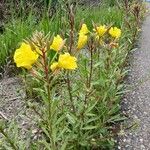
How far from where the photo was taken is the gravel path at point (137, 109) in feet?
10.2

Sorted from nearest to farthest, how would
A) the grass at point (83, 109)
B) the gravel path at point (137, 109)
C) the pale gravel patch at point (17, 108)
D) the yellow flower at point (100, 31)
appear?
the grass at point (83, 109), the yellow flower at point (100, 31), the gravel path at point (137, 109), the pale gravel patch at point (17, 108)

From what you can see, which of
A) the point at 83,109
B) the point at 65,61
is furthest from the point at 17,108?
the point at 65,61

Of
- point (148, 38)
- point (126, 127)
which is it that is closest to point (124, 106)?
point (126, 127)

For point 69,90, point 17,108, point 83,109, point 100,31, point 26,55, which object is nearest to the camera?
point 26,55

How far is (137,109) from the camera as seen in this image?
3.69 meters

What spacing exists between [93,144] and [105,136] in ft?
0.53

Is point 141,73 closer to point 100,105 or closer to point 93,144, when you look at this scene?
point 100,105

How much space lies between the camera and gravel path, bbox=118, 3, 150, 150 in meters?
3.11

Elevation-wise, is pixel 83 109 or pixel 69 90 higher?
pixel 69 90

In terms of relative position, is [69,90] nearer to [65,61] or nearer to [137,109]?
[65,61]

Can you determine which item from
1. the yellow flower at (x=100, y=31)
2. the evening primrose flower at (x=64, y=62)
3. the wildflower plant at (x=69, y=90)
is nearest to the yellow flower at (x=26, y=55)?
the wildflower plant at (x=69, y=90)

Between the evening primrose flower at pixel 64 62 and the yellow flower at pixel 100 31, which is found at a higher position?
the evening primrose flower at pixel 64 62

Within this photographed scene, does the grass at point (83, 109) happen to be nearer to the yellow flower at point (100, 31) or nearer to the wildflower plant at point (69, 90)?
the wildflower plant at point (69, 90)

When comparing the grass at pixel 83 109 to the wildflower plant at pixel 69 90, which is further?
the grass at pixel 83 109
